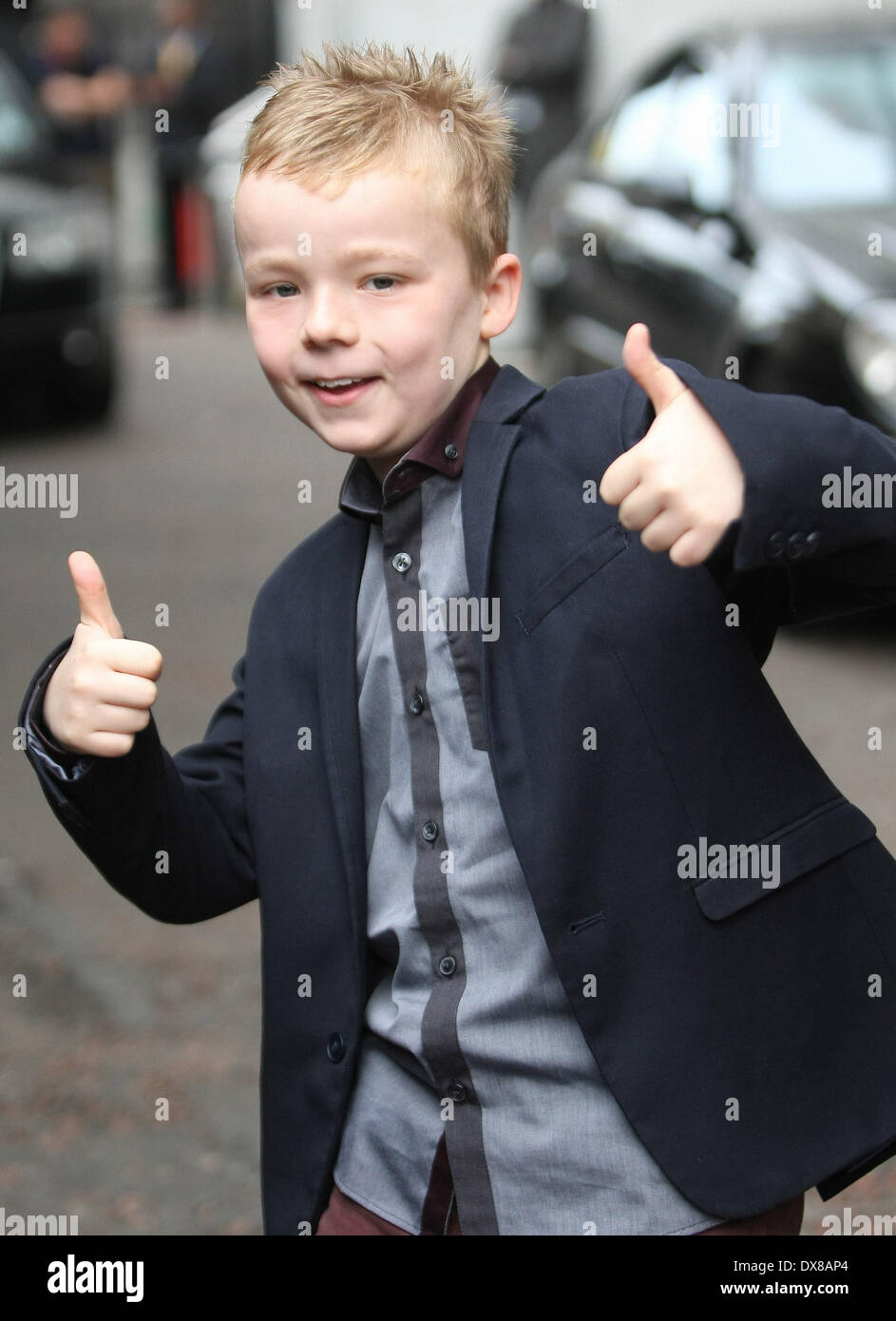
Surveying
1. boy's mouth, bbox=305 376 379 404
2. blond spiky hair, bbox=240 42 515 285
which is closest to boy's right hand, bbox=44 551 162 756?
boy's mouth, bbox=305 376 379 404

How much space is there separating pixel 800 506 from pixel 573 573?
0.25 m

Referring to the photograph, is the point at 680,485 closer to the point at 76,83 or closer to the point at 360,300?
the point at 360,300

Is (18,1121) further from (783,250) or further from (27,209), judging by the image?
(27,209)

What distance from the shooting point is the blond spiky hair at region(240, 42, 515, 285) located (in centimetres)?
183

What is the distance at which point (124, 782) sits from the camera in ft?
6.31

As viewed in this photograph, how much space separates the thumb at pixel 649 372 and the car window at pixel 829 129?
491cm

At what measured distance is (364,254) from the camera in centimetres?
181

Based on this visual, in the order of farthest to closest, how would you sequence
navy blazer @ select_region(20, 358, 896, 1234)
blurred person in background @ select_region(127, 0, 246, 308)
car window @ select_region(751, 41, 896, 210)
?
blurred person in background @ select_region(127, 0, 246, 308) < car window @ select_region(751, 41, 896, 210) < navy blazer @ select_region(20, 358, 896, 1234)

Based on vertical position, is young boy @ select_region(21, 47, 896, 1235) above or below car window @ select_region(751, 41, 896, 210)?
below

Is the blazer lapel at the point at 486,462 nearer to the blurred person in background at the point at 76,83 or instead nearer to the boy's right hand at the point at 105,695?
the boy's right hand at the point at 105,695

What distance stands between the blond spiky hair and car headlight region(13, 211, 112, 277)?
8.39 m

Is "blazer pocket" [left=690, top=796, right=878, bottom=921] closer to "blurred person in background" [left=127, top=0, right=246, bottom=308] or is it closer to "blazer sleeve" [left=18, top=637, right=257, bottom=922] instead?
"blazer sleeve" [left=18, top=637, right=257, bottom=922]

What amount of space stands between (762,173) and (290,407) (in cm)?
483

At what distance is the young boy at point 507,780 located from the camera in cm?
177
